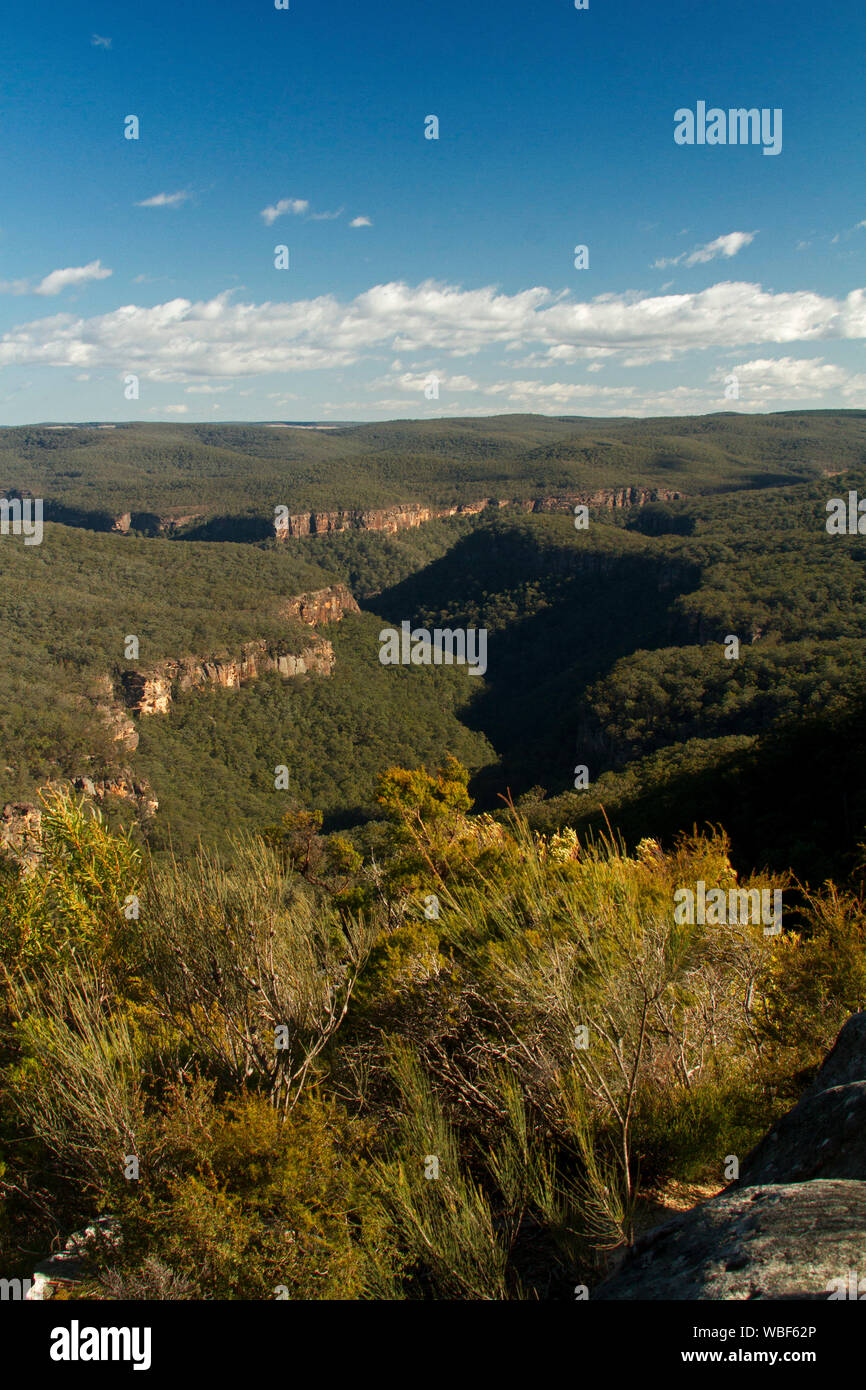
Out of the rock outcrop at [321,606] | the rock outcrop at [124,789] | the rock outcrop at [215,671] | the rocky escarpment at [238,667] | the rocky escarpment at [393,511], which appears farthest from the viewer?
the rocky escarpment at [393,511]

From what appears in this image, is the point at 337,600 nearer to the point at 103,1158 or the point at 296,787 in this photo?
the point at 296,787

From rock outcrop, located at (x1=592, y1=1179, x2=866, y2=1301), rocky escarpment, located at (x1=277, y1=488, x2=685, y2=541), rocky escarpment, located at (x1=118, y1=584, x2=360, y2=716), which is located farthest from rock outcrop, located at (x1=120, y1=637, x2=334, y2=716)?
rock outcrop, located at (x1=592, y1=1179, x2=866, y2=1301)

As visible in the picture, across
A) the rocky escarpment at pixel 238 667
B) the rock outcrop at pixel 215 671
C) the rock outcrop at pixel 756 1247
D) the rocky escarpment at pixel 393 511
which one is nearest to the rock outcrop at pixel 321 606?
the rocky escarpment at pixel 238 667

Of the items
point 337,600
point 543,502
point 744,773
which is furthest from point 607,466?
point 744,773

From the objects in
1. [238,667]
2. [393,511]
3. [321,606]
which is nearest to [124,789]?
[238,667]

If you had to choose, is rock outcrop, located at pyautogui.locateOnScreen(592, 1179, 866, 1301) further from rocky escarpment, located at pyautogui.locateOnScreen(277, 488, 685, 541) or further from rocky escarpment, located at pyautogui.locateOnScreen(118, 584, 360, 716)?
rocky escarpment, located at pyautogui.locateOnScreen(277, 488, 685, 541)

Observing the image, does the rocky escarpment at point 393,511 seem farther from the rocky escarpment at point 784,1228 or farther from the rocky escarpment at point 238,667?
the rocky escarpment at point 784,1228

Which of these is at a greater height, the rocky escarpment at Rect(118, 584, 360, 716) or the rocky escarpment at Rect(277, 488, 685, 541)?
the rocky escarpment at Rect(277, 488, 685, 541)

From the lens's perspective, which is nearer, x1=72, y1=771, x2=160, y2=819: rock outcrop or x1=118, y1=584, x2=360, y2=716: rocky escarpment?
x1=72, y1=771, x2=160, y2=819: rock outcrop

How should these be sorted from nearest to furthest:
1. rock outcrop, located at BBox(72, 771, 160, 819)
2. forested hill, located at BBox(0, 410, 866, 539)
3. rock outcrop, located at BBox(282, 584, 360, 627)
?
1. rock outcrop, located at BBox(72, 771, 160, 819)
2. rock outcrop, located at BBox(282, 584, 360, 627)
3. forested hill, located at BBox(0, 410, 866, 539)
